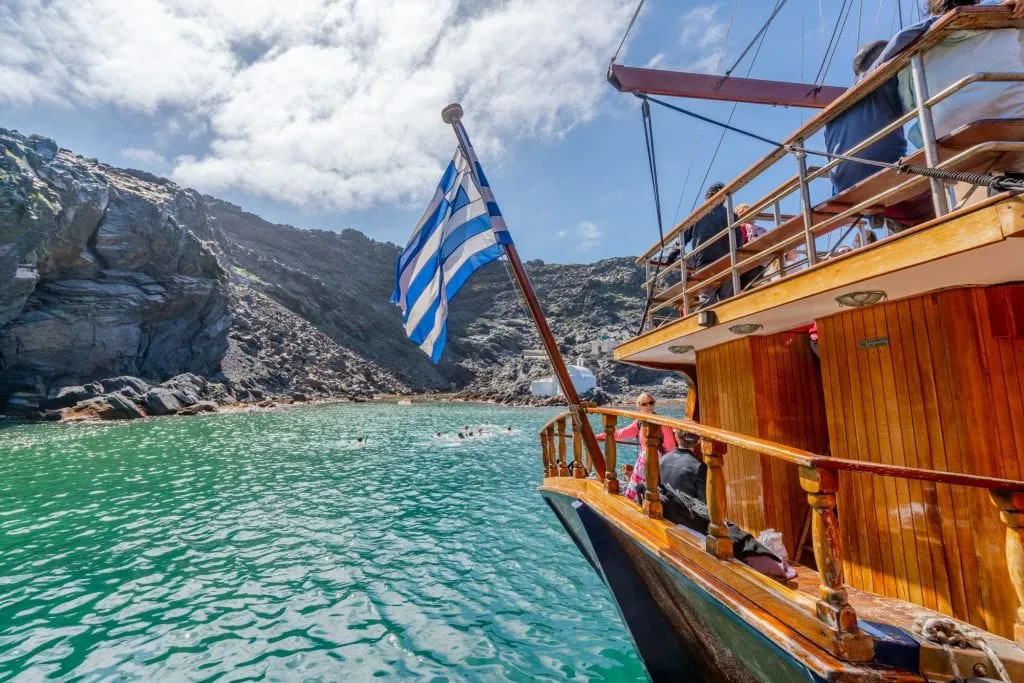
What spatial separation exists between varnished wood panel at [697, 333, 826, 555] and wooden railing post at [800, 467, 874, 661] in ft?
12.4

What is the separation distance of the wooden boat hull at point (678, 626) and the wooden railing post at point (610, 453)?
34cm

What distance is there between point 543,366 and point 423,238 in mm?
73938

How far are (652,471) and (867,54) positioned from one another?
4.70m

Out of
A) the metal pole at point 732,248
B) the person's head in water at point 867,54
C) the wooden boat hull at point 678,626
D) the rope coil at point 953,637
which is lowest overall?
the wooden boat hull at point 678,626

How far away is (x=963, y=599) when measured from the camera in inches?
138

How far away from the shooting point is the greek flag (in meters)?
5.84

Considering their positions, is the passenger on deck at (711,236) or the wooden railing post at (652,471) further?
the passenger on deck at (711,236)

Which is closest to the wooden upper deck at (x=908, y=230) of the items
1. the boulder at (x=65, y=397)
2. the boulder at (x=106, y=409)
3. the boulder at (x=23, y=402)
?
the boulder at (x=106, y=409)

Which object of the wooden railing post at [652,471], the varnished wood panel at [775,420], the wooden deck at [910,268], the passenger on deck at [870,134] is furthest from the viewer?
the varnished wood panel at [775,420]

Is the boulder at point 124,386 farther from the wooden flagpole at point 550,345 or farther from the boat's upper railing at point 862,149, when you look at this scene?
the boat's upper railing at point 862,149

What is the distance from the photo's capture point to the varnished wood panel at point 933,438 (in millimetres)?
3408

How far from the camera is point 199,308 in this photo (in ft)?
189

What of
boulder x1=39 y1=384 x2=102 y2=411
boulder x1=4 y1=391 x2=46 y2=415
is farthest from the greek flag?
boulder x1=4 y1=391 x2=46 y2=415

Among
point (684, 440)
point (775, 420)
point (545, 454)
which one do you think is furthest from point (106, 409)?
point (775, 420)
